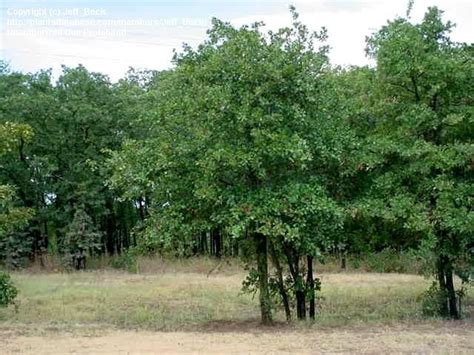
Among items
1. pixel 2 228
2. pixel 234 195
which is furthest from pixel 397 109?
pixel 2 228

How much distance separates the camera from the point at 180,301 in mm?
18156

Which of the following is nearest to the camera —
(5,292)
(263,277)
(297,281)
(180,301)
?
(263,277)

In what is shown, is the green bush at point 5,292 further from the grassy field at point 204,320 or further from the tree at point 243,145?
the tree at point 243,145

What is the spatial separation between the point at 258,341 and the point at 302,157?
3.17 meters

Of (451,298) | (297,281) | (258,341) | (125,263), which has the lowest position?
(258,341)

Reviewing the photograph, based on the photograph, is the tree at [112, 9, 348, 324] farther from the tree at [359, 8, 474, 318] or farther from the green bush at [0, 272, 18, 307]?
the green bush at [0, 272, 18, 307]

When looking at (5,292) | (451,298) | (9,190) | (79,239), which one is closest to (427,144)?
(451,298)

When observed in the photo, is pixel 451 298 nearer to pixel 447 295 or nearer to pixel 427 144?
pixel 447 295

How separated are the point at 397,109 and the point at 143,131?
71.8 ft

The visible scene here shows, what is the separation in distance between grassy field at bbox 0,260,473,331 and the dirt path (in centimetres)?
130

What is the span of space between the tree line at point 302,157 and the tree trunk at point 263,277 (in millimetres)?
28

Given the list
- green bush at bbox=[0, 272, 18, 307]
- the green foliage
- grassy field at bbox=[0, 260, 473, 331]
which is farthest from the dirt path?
the green foliage

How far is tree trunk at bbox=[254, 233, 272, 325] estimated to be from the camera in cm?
1257

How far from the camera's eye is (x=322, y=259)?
1271 centimetres
